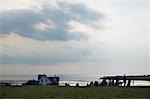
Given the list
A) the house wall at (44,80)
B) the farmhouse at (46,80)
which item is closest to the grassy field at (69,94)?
the house wall at (44,80)

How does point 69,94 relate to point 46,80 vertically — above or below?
below

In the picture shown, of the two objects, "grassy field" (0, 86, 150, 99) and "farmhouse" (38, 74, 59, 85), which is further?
"farmhouse" (38, 74, 59, 85)

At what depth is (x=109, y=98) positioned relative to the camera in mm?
25234

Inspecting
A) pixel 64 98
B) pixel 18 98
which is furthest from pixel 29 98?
pixel 64 98

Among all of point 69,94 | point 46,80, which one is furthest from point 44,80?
point 69,94

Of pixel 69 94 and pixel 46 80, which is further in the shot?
pixel 46 80

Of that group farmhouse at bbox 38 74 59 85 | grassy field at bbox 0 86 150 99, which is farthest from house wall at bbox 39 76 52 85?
grassy field at bbox 0 86 150 99

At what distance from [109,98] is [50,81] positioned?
47554 millimetres

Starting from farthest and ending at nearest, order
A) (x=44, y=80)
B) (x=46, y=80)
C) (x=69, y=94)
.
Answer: (x=46, y=80)
(x=44, y=80)
(x=69, y=94)

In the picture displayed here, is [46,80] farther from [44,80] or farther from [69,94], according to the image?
[69,94]

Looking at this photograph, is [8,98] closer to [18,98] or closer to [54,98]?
[18,98]

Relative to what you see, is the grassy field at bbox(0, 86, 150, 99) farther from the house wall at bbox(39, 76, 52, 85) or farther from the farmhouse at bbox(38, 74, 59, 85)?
the farmhouse at bbox(38, 74, 59, 85)

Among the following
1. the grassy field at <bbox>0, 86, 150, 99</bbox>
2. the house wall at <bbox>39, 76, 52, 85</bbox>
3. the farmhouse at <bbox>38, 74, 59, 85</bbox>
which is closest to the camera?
the grassy field at <bbox>0, 86, 150, 99</bbox>

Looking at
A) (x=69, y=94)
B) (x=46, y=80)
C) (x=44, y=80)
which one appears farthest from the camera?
(x=46, y=80)
